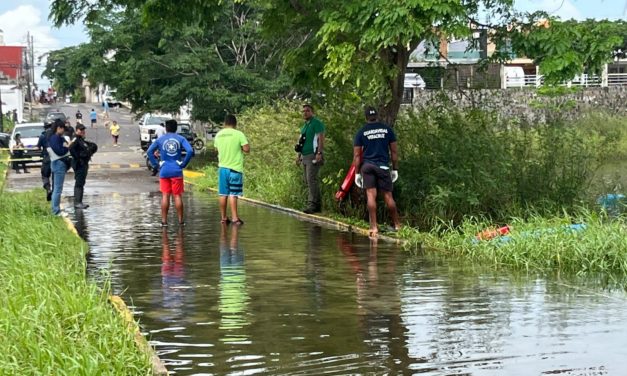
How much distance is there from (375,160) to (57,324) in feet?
23.6

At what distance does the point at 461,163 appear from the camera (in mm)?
14602

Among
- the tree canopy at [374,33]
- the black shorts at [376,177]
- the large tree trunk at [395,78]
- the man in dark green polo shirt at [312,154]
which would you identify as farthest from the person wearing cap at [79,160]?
the black shorts at [376,177]

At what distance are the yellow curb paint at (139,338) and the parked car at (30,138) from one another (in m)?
30.0

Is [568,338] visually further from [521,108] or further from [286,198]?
[521,108]

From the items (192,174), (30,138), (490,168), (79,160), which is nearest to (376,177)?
(490,168)

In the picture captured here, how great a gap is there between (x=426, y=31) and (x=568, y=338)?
648 centimetres

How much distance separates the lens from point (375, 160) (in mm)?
13914

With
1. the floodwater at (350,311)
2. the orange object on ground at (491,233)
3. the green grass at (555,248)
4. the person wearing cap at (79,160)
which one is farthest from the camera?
the person wearing cap at (79,160)

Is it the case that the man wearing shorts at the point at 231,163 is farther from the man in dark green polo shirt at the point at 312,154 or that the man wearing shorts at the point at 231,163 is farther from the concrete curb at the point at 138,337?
the concrete curb at the point at 138,337

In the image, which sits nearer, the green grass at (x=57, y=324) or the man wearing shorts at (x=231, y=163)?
the green grass at (x=57, y=324)

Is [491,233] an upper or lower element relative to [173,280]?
upper

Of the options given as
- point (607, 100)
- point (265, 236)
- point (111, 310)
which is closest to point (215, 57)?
point (265, 236)

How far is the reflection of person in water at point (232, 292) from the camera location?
8.16 metres

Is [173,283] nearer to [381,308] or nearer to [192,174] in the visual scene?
[381,308]
